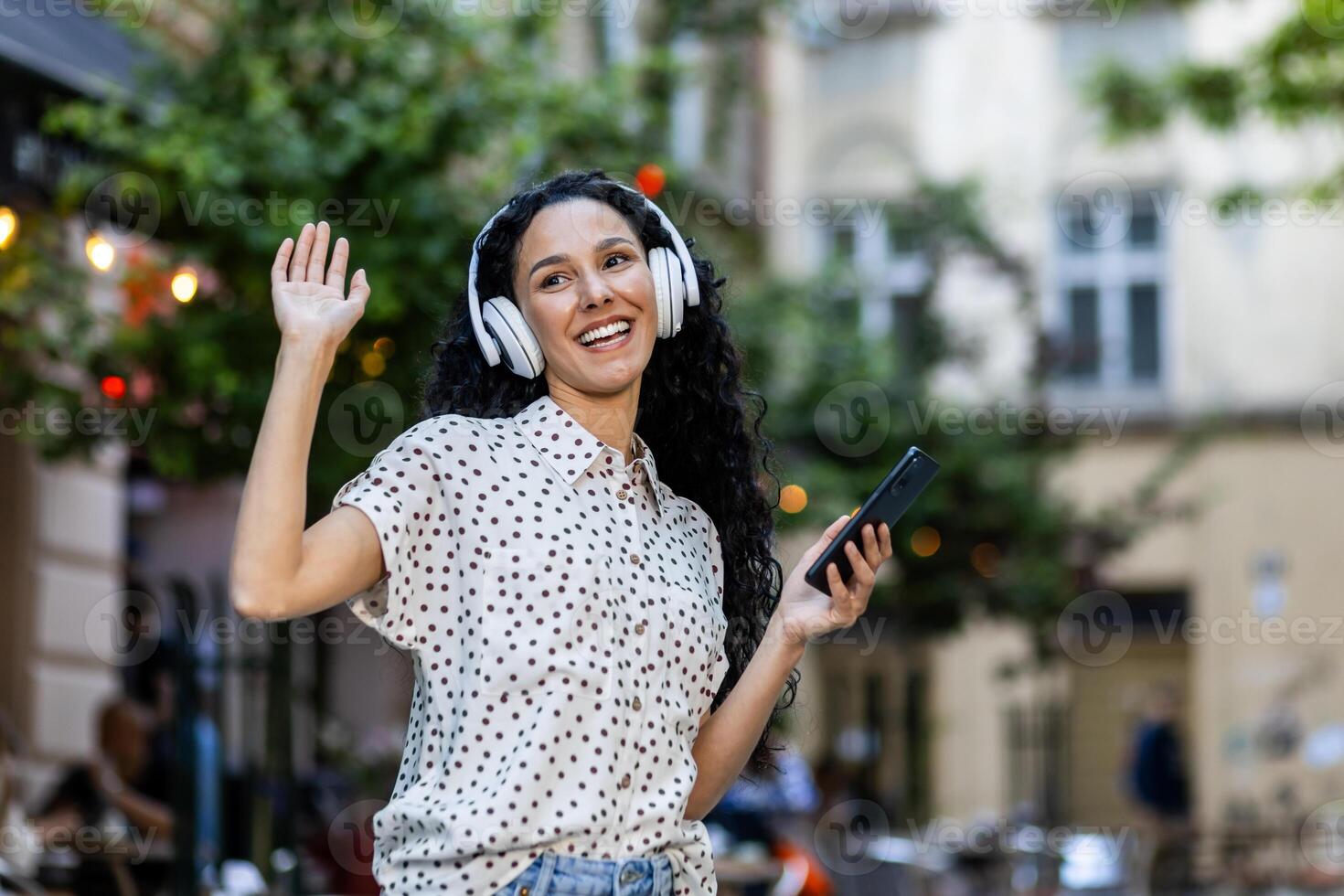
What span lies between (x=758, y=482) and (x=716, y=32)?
10441 millimetres

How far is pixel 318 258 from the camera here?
2283 millimetres

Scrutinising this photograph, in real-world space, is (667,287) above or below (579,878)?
above

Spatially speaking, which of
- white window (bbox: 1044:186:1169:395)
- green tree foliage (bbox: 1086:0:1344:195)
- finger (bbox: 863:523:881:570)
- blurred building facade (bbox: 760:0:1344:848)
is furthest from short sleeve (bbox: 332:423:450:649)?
white window (bbox: 1044:186:1169:395)

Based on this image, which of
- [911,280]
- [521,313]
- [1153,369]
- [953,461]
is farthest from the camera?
[1153,369]

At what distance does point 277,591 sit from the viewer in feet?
6.80

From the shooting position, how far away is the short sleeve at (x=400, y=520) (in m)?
2.24

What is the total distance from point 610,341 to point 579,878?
0.71 m

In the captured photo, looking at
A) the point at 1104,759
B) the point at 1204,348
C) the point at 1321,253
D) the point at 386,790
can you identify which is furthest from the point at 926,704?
the point at 386,790

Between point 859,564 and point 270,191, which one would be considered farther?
point 270,191

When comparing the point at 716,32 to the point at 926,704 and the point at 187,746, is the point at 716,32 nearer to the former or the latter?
the point at 187,746

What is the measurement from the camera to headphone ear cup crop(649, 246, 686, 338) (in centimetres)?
264

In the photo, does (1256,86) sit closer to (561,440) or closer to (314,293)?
(561,440)

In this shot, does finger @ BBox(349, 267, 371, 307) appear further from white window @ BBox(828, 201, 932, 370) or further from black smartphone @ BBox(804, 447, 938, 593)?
white window @ BBox(828, 201, 932, 370)

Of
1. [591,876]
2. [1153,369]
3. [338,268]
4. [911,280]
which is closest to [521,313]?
[338,268]
